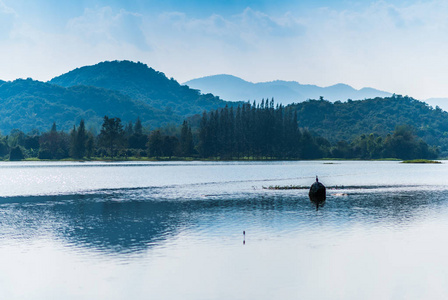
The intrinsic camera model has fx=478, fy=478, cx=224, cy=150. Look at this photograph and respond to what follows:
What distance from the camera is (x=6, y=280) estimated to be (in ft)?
79.4

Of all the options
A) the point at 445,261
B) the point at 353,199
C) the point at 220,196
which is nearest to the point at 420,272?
the point at 445,261

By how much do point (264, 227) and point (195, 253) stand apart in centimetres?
1127

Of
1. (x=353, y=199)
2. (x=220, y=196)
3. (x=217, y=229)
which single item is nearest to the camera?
(x=217, y=229)

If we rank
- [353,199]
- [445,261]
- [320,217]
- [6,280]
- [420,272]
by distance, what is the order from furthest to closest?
1. [353,199]
2. [320,217]
3. [445,261]
4. [420,272]
5. [6,280]

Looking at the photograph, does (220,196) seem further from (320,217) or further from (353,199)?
(320,217)

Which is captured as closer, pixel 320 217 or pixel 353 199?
pixel 320 217

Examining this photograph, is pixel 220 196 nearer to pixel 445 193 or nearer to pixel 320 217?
pixel 320 217

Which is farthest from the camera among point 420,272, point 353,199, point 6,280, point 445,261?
point 353,199

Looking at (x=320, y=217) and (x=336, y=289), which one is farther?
(x=320, y=217)

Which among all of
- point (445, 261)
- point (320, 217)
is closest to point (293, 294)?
point (445, 261)

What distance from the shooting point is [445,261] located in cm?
2814

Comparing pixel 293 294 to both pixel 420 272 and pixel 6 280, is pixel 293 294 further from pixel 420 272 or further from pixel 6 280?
pixel 6 280

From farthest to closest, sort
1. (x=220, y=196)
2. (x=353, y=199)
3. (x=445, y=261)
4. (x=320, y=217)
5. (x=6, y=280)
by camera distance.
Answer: (x=220, y=196) < (x=353, y=199) < (x=320, y=217) < (x=445, y=261) < (x=6, y=280)

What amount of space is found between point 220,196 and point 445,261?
4180cm
